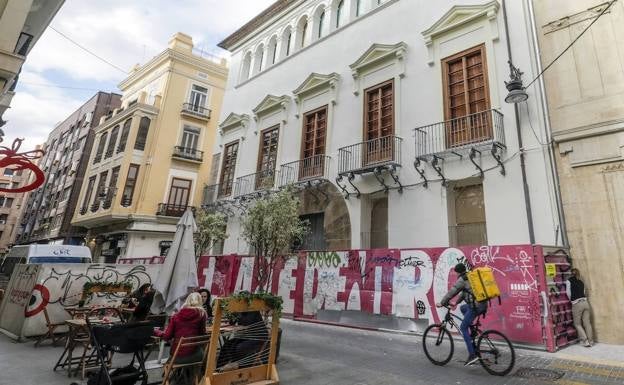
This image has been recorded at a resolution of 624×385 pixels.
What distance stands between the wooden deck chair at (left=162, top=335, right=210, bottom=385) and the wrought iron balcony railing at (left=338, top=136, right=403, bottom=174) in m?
9.57

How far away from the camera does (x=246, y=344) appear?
5.36 m

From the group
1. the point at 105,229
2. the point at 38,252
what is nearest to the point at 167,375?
the point at 38,252

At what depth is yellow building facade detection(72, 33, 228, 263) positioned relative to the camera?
26297 millimetres

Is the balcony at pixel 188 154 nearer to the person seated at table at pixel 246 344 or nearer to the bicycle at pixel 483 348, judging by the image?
the person seated at table at pixel 246 344

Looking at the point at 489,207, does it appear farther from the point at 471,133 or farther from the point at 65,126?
the point at 65,126

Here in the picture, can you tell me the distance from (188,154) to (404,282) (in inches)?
926

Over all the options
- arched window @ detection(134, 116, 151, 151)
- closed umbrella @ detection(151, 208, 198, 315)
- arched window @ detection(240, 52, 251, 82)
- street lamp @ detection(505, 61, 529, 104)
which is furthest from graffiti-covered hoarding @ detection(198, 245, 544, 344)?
arched window @ detection(134, 116, 151, 151)

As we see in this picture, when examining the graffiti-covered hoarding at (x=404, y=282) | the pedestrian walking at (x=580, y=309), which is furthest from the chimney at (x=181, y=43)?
the pedestrian walking at (x=580, y=309)

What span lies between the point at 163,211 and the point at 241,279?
14.8 m

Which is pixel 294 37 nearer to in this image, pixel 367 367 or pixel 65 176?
pixel 367 367

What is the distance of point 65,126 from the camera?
5269cm

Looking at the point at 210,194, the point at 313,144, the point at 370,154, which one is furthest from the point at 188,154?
the point at 370,154

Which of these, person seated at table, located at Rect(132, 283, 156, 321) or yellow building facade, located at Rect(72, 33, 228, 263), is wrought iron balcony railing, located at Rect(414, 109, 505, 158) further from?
yellow building facade, located at Rect(72, 33, 228, 263)

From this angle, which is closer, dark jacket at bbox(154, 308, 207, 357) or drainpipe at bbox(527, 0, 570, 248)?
dark jacket at bbox(154, 308, 207, 357)
